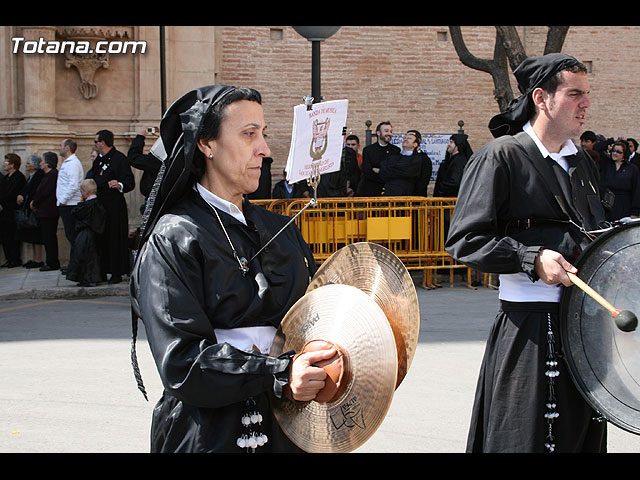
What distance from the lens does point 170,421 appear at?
2664 mm

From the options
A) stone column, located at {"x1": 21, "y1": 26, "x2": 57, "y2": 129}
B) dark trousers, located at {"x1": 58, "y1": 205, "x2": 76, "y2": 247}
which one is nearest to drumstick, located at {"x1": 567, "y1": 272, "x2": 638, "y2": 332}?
dark trousers, located at {"x1": 58, "y1": 205, "x2": 76, "y2": 247}

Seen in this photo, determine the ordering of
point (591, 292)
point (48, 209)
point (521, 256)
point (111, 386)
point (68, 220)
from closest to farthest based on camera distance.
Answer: point (591, 292) → point (521, 256) → point (111, 386) → point (68, 220) → point (48, 209)

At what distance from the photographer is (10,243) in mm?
14688

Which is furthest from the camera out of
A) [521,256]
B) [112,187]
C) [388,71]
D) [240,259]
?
[388,71]

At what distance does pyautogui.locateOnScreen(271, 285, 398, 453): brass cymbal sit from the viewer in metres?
2.39

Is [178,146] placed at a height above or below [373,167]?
above

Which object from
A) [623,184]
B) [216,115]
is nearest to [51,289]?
[623,184]

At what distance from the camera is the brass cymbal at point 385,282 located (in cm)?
263

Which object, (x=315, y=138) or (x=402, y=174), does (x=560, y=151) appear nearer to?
(x=315, y=138)

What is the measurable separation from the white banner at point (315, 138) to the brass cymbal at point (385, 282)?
5.30 feet

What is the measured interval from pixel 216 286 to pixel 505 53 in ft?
44.0

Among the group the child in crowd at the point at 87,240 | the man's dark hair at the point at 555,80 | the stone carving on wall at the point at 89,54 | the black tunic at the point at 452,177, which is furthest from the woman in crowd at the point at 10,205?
the man's dark hair at the point at 555,80

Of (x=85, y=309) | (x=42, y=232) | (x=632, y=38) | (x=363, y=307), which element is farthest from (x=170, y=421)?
(x=632, y=38)
